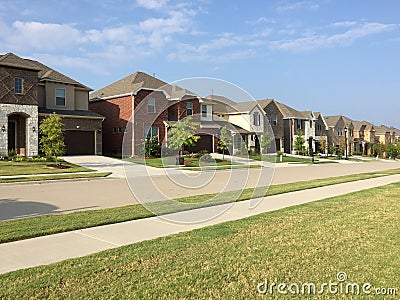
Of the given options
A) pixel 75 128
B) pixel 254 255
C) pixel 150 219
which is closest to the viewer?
pixel 254 255

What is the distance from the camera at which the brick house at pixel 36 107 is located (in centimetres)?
2848

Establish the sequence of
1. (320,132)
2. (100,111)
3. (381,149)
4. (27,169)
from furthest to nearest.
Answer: (381,149) → (320,132) → (100,111) → (27,169)

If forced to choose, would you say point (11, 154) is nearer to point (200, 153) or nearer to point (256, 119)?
point (200, 153)

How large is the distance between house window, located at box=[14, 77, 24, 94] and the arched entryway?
205cm

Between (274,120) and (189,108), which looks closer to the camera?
(189,108)

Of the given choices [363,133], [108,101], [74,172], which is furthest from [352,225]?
[363,133]

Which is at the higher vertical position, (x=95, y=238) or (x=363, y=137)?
(x=363, y=137)

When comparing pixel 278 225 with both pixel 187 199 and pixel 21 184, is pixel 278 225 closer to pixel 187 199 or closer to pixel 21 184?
pixel 187 199

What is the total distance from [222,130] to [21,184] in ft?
74.6

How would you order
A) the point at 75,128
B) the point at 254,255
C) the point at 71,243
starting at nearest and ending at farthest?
the point at 254,255, the point at 71,243, the point at 75,128

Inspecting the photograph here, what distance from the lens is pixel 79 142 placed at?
34.8m

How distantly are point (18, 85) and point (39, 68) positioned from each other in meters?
2.00

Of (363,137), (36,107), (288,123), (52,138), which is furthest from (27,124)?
(363,137)

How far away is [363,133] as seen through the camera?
255 ft
